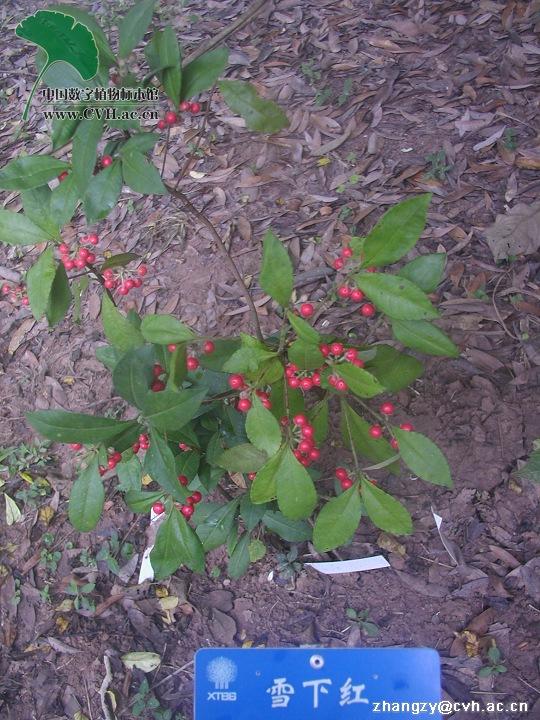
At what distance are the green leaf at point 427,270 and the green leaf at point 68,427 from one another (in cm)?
72

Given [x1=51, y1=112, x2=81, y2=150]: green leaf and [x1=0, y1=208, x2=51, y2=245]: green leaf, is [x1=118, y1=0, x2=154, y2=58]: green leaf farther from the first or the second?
[x1=0, y1=208, x2=51, y2=245]: green leaf

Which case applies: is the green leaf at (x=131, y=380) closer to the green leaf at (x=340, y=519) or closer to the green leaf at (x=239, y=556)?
the green leaf at (x=340, y=519)

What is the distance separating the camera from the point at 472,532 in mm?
2055

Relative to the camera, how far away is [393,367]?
1546mm

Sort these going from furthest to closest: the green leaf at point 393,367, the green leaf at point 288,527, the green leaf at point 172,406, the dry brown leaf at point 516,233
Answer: the dry brown leaf at point 516,233
the green leaf at point 288,527
the green leaf at point 393,367
the green leaf at point 172,406

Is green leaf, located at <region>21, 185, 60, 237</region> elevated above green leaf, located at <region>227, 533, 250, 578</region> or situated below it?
above

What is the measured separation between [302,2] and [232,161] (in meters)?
1.17

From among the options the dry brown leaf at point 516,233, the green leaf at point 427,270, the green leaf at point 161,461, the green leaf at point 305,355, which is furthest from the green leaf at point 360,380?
the dry brown leaf at point 516,233

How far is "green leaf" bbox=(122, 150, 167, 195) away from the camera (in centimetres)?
126

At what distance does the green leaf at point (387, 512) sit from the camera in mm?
1408

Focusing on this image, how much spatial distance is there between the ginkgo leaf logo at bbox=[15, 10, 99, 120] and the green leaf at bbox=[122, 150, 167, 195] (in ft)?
0.69

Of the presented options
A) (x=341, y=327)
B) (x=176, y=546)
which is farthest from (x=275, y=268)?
(x=341, y=327)

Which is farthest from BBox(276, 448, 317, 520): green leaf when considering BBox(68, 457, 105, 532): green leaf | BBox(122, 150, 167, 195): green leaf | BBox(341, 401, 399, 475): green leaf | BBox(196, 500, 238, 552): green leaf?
BBox(122, 150, 167, 195): green leaf

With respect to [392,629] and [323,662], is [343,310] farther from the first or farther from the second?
[323,662]
